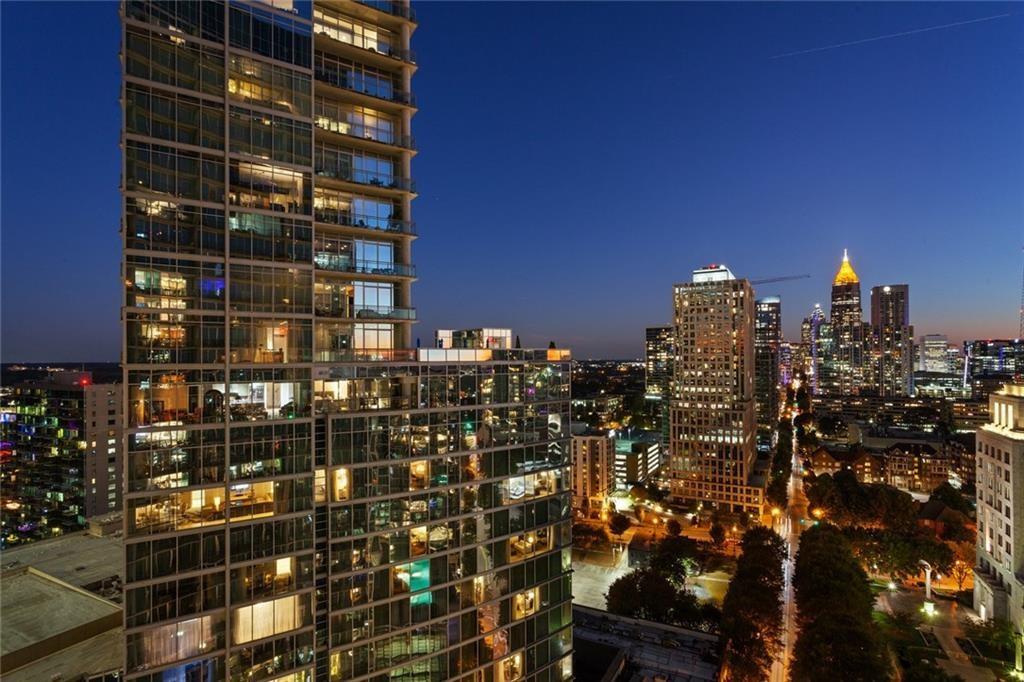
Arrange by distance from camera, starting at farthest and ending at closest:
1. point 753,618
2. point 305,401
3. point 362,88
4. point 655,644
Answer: point 753,618, point 655,644, point 362,88, point 305,401

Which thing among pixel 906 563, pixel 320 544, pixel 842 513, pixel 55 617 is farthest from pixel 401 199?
pixel 842 513

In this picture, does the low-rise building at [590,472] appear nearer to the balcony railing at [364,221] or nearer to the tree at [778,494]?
the tree at [778,494]

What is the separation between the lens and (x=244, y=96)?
30031 mm

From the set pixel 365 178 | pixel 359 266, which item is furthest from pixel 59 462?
pixel 365 178

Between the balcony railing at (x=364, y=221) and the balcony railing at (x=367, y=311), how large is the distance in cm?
584

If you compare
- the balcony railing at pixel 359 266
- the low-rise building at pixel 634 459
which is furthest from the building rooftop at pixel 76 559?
the low-rise building at pixel 634 459

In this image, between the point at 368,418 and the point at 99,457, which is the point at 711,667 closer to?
the point at 368,418

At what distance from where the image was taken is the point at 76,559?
2144 inches

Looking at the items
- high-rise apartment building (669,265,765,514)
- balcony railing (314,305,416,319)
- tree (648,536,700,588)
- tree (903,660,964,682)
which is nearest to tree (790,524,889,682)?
tree (903,660,964,682)

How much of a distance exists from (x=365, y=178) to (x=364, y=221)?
3.17 m

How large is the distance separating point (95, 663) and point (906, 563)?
94864 millimetres

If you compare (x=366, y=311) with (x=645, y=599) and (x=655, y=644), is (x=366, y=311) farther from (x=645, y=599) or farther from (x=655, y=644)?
(x=645, y=599)

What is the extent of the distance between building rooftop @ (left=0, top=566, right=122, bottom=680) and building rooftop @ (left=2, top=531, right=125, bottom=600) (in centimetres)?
178

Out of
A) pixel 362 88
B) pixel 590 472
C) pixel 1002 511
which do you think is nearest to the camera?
pixel 362 88
